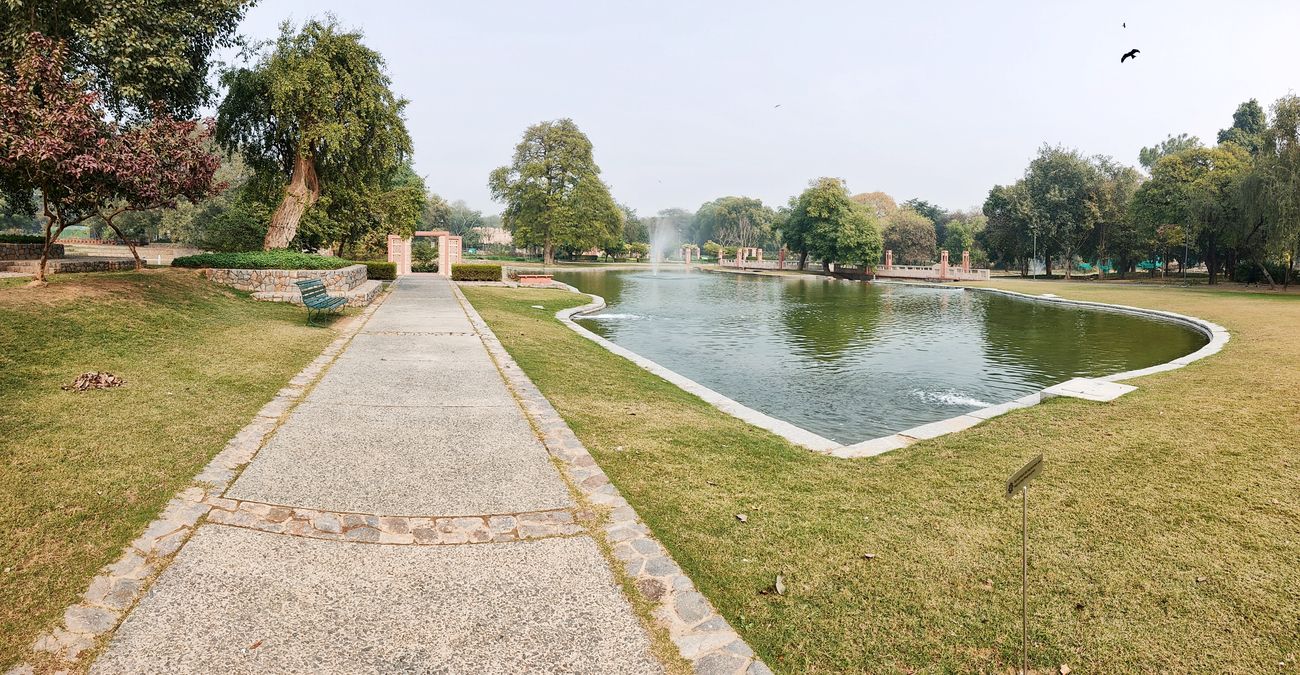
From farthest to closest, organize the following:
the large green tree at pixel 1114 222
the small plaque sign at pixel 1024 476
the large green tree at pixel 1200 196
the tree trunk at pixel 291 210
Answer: the large green tree at pixel 1114 222 → the large green tree at pixel 1200 196 → the tree trunk at pixel 291 210 → the small plaque sign at pixel 1024 476

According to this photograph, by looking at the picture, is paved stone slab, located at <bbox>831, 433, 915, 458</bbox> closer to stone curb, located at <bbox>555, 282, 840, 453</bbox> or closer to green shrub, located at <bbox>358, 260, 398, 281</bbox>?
stone curb, located at <bbox>555, 282, 840, 453</bbox>

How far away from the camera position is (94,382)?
652 cm

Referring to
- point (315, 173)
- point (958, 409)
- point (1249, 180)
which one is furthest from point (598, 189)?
point (958, 409)

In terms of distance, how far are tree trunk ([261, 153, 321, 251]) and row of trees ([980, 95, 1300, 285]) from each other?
4200 cm

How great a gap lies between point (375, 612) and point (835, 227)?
62857mm

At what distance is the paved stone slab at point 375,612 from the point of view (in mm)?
2721

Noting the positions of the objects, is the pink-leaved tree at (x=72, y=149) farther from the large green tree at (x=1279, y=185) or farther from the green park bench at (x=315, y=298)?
the large green tree at (x=1279, y=185)

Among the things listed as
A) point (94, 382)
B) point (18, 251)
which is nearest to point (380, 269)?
point (18, 251)

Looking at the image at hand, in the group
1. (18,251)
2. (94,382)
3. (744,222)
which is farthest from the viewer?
(744,222)

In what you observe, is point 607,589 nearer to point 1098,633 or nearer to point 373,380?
point 1098,633

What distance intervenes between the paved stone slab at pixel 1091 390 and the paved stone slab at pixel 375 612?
7947 mm

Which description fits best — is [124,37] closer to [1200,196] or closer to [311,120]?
[311,120]

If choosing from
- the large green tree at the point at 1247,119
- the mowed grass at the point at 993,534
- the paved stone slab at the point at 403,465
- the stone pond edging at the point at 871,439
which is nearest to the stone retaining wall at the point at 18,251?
the stone pond edging at the point at 871,439

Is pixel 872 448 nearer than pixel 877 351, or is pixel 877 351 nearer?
pixel 872 448
